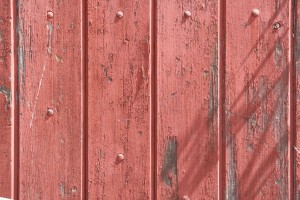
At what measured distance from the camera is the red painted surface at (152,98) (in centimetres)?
128

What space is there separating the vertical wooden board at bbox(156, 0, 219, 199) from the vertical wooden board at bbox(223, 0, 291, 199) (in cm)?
4

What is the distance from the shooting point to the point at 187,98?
129 cm

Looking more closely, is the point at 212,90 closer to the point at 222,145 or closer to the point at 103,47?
the point at 222,145

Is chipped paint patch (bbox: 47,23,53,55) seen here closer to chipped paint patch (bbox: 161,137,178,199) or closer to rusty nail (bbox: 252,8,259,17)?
chipped paint patch (bbox: 161,137,178,199)

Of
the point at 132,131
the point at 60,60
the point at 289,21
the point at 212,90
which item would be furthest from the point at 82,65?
the point at 289,21

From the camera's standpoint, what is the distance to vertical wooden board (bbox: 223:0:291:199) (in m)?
1.28

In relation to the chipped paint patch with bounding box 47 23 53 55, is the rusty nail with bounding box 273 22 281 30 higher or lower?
higher

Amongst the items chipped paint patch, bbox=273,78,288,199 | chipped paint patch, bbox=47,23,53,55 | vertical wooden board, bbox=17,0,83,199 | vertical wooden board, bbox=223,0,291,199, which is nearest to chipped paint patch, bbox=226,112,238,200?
vertical wooden board, bbox=223,0,291,199

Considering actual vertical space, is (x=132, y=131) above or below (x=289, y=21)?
below

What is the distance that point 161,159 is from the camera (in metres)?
1.29

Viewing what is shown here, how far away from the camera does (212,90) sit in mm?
1284

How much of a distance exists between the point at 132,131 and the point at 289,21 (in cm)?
44

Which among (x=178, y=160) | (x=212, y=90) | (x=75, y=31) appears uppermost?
(x=75, y=31)

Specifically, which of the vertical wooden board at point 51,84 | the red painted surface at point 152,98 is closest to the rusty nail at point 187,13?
the red painted surface at point 152,98
